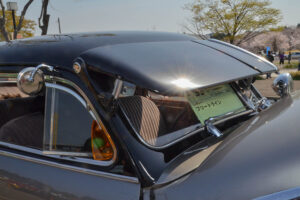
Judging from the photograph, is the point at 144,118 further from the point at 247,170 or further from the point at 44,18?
the point at 44,18

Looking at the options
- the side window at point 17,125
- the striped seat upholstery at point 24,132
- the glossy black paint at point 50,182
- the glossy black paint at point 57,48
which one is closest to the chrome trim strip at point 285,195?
the glossy black paint at point 50,182

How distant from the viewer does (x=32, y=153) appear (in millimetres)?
1739

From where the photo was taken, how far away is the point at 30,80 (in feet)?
5.08

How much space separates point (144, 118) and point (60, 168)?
1.75 feet

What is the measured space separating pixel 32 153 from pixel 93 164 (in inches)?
17.9

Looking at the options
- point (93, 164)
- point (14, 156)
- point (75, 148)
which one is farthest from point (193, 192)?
point (14, 156)

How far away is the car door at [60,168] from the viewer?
1.38 m

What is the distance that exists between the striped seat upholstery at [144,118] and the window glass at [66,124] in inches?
8.8

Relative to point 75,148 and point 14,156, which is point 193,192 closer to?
point 75,148

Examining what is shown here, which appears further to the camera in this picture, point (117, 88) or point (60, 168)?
point (60, 168)

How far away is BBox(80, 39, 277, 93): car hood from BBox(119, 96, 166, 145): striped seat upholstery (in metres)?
0.26

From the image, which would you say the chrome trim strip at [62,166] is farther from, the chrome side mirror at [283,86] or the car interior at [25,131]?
the chrome side mirror at [283,86]

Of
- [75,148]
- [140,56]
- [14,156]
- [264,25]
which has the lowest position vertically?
[264,25]

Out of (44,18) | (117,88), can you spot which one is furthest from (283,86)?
(44,18)
